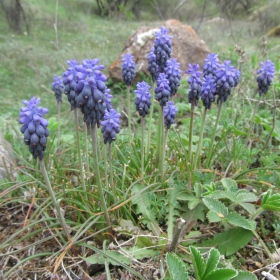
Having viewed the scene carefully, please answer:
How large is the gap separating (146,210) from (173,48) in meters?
6.15

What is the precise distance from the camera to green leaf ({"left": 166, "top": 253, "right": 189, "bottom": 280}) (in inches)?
74.0

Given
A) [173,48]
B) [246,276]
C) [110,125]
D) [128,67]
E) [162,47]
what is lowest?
[246,276]

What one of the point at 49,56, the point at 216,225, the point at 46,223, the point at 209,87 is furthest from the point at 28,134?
the point at 49,56

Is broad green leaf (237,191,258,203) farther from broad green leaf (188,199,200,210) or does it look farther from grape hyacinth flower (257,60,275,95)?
grape hyacinth flower (257,60,275,95)

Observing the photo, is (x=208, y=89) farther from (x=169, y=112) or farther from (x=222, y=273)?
(x=222, y=273)

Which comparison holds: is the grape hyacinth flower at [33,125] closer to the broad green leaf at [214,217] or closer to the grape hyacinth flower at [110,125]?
the grape hyacinth flower at [110,125]

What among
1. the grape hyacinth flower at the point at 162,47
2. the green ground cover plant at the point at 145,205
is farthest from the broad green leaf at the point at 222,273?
the grape hyacinth flower at the point at 162,47

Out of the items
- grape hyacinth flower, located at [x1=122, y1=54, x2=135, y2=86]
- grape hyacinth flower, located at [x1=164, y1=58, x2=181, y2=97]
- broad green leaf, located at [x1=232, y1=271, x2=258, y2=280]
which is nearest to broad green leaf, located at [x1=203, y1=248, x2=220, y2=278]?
broad green leaf, located at [x1=232, y1=271, x2=258, y2=280]

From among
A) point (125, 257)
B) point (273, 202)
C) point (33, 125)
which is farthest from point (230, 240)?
point (33, 125)

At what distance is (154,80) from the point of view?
3119mm

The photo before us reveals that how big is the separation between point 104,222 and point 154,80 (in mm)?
1483

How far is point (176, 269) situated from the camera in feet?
6.25

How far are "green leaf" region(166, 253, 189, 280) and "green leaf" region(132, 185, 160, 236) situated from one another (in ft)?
2.06

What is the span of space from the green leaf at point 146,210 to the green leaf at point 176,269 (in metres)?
0.63
